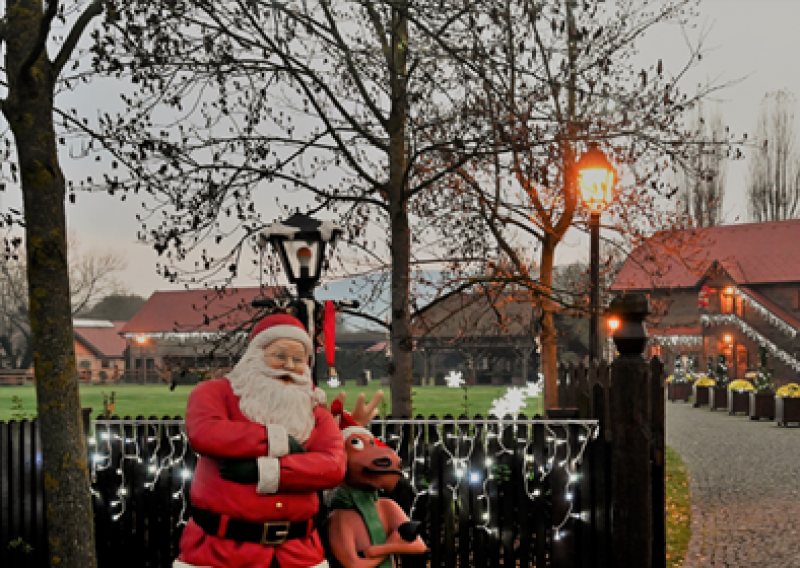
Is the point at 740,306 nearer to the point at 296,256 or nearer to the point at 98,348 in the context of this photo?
the point at 296,256

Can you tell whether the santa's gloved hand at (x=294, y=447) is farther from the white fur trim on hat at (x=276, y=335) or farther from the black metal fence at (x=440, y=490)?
the black metal fence at (x=440, y=490)

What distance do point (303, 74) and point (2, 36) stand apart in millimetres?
3395

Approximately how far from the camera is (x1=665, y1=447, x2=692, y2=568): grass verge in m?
8.54

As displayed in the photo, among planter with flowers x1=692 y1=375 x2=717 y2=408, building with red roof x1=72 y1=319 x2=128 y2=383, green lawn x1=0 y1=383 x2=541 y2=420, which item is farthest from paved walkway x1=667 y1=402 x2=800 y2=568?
building with red roof x1=72 y1=319 x2=128 y2=383

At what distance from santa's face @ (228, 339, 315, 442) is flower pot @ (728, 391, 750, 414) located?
77.4 feet

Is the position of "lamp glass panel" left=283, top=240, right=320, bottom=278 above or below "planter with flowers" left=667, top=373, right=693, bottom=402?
above

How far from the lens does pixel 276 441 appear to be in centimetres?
462

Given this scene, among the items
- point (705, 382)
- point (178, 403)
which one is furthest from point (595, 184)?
point (178, 403)

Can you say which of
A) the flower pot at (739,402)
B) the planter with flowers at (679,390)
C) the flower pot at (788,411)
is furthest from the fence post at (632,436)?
the planter with flowers at (679,390)

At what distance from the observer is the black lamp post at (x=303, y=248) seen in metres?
6.12

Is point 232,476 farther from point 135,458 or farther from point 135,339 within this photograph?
point 135,339

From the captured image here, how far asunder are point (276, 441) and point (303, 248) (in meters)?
1.84

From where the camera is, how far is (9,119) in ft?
18.7

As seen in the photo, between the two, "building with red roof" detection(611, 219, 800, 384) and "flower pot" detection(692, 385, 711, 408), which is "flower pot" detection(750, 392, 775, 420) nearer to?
"flower pot" detection(692, 385, 711, 408)
